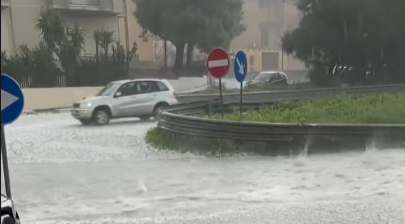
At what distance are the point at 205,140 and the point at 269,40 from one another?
31465 millimetres

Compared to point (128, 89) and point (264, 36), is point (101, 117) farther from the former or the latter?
point (264, 36)

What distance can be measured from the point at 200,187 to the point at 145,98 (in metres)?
11.5

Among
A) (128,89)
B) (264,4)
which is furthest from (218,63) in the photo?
(264,4)

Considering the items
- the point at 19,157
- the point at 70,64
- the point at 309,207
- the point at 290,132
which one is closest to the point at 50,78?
the point at 70,64

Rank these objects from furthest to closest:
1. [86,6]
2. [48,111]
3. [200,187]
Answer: [86,6], [48,111], [200,187]

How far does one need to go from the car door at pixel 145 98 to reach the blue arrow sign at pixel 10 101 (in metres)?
13.2

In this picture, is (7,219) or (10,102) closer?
(7,219)

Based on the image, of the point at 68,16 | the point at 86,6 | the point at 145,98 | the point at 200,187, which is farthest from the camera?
the point at 86,6

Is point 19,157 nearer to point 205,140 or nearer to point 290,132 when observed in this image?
point 205,140

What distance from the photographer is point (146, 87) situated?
20.0 meters

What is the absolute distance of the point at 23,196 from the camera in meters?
8.30

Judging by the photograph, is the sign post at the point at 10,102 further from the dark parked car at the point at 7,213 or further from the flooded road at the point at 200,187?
the dark parked car at the point at 7,213

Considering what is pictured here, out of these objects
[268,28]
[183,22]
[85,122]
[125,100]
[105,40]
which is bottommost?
[85,122]

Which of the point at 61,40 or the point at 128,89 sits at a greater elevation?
the point at 61,40
